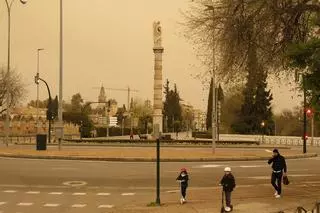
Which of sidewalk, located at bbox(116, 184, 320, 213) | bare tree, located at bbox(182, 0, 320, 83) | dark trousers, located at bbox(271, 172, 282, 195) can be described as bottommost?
sidewalk, located at bbox(116, 184, 320, 213)

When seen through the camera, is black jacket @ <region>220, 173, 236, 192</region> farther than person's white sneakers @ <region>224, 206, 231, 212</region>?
Yes

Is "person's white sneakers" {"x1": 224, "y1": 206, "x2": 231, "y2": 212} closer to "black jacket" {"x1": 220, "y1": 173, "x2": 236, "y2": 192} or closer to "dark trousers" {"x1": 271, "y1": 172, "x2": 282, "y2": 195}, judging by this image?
"black jacket" {"x1": 220, "y1": 173, "x2": 236, "y2": 192}

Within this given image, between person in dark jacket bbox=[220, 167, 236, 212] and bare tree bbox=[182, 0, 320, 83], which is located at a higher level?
bare tree bbox=[182, 0, 320, 83]

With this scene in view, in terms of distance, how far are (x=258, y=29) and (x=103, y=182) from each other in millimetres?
8347

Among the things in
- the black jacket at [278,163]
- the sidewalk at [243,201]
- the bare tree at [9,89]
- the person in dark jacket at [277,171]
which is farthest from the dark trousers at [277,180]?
the bare tree at [9,89]

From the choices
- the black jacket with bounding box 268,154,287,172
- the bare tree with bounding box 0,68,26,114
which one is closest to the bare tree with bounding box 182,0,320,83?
the black jacket with bounding box 268,154,287,172

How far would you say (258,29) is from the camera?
63.5ft

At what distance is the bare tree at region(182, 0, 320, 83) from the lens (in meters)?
18.8

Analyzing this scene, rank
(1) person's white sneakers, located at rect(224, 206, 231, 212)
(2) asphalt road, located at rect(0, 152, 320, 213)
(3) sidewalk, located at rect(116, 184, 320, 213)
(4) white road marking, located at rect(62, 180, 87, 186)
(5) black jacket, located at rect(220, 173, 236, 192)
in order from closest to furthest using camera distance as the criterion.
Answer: (1) person's white sneakers, located at rect(224, 206, 231, 212) < (5) black jacket, located at rect(220, 173, 236, 192) < (3) sidewalk, located at rect(116, 184, 320, 213) < (2) asphalt road, located at rect(0, 152, 320, 213) < (4) white road marking, located at rect(62, 180, 87, 186)

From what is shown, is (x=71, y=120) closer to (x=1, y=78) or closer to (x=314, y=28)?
(x=1, y=78)

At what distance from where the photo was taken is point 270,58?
20172mm

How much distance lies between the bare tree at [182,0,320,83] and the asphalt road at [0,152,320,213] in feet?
14.3

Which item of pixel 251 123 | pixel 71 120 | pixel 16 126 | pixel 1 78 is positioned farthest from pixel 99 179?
pixel 71 120

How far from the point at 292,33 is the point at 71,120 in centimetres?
10836
